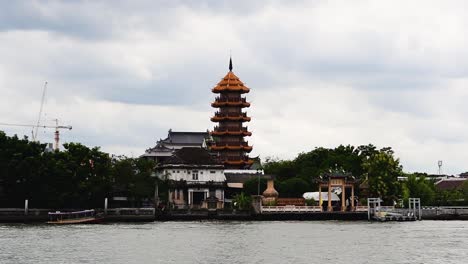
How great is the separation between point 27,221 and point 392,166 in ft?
171

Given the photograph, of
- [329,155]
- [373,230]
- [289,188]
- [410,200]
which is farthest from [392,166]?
[373,230]

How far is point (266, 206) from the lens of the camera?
12812cm

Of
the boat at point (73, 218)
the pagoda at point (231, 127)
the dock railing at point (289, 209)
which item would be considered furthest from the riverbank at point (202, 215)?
the pagoda at point (231, 127)

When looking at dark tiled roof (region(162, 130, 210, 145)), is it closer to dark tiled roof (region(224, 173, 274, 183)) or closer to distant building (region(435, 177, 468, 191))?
dark tiled roof (region(224, 173, 274, 183))

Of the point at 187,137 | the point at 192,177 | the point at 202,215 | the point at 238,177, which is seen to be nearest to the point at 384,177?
the point at 202,215

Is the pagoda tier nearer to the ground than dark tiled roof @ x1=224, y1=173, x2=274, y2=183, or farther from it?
farther from it

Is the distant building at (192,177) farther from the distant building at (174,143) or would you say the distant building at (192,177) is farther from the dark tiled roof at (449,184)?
the dark tiled roof at (449,184)

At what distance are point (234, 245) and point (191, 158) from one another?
81.1m

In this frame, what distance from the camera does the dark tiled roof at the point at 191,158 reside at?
151 metres

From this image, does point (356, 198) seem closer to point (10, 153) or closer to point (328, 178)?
point (328, 178)

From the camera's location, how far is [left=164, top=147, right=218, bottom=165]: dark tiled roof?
151m

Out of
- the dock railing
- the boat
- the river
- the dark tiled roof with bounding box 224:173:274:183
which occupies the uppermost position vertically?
the dark tiled roof with bounding box 224:173:274:183

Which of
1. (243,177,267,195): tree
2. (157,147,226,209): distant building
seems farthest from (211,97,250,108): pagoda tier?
(243,177,267,195): tree

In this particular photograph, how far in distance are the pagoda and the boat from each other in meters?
51.2
